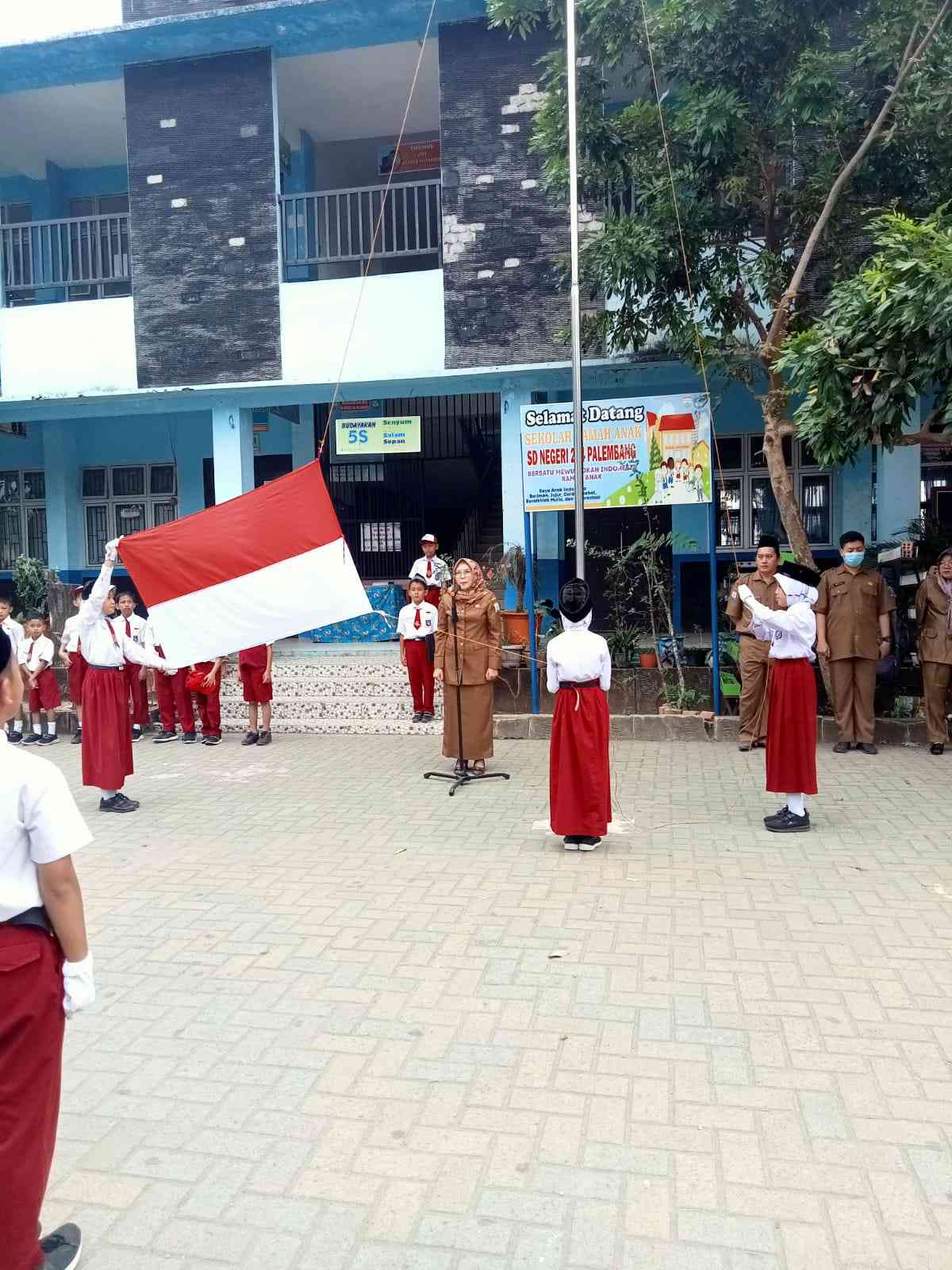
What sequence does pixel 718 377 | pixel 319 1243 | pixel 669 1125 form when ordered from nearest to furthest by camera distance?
1. pixel 319 1243
2. pixel 669 1125
3. pixel 718 377

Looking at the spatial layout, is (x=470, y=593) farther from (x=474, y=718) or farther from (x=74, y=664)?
(x=74, y=664)

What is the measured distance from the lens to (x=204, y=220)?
11977 mm

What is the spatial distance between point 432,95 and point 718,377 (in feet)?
18.3

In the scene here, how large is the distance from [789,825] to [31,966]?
5.03m

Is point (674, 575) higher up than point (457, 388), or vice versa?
point (457, 388)

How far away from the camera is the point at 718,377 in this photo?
36.4ft

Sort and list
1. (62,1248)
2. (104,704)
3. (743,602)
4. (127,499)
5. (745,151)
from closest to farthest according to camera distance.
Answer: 1. (62,1248)
2. (104,704)
3. (743,602)
4. (745,151)
5. (127,499)

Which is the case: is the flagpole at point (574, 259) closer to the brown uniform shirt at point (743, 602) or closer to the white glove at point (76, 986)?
the brown uniform shirt at point (743, 602)

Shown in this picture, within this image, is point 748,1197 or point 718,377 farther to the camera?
point 718,377

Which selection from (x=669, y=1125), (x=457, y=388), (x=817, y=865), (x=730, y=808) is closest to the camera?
(x=669, y=1125)

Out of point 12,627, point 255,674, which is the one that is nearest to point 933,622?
point 255,674

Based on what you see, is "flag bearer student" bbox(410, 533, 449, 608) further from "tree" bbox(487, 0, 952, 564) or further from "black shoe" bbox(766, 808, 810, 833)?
"black shoe" bbox(766, 808, 810, 833)

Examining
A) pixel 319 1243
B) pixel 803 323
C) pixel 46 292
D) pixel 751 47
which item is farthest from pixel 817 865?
pixel 46 292

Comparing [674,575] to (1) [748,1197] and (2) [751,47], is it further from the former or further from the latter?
(1) [748,1197]
